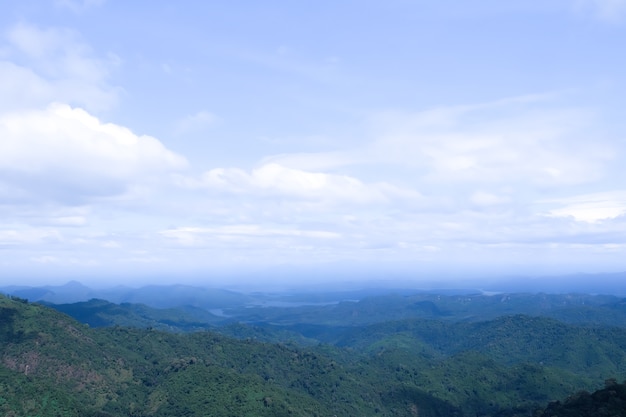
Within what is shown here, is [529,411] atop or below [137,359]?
below

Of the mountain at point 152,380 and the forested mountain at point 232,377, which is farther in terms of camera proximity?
the forested mountain at point 232,377

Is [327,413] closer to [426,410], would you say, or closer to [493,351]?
[426,410]

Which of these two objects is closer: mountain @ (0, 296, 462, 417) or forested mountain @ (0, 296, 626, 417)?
mountain @ (0, 296, 462, 417)

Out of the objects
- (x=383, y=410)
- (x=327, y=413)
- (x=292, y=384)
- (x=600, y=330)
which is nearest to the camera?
(x=327, y=413)

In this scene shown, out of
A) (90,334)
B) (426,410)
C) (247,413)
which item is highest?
(90,334)

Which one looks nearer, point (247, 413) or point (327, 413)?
point (247, 413)

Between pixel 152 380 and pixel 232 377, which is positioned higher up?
pixel 232 377

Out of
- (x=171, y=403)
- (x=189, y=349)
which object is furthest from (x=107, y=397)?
(x=189, y=349)

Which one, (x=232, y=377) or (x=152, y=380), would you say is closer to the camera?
(x=232, y=377)

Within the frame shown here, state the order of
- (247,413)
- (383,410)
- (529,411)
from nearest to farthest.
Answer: (247,413)
(529,411)
(383,410)
